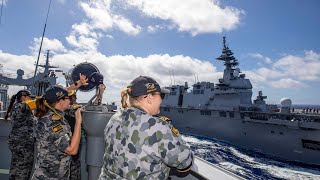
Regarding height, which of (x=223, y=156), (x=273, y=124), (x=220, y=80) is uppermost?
(x=220, y=80)

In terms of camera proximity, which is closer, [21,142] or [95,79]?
[95,79]

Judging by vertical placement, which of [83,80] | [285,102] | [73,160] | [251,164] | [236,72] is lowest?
[251,164]

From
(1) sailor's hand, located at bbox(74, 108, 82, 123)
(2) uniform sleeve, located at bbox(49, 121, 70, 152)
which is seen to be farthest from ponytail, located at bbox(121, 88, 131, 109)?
(2) uniform sleeve, located at bbox(49, 121, 70, 152)

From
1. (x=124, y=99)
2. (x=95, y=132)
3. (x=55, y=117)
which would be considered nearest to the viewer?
(x=124, y=99)

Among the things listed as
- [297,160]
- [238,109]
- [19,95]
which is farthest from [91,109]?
[238,109]

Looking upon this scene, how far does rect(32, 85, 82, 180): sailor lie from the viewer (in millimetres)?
2635

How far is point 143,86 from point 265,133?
32754mm

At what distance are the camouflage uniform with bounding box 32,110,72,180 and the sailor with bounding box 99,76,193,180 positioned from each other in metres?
1.09

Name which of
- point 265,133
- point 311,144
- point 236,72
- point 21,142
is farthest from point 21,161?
point 236,72

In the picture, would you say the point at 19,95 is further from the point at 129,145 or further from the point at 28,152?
the point at 129,145

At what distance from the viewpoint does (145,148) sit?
1.58 m

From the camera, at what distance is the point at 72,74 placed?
146 inches

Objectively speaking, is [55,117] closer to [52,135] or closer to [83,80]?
[52,135]

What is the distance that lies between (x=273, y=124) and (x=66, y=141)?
31.5 meters
